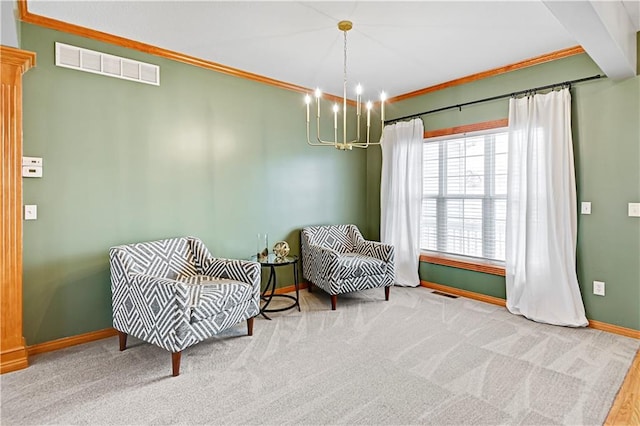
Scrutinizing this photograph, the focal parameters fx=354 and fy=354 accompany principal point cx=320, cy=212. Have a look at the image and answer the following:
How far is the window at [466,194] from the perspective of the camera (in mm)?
4039

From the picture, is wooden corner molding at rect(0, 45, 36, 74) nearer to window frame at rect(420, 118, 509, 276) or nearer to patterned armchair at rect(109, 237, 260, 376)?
patterned armchair at rect(109, 237, 260, 376)

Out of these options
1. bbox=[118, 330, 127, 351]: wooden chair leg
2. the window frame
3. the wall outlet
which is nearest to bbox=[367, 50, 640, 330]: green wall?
the wall outlet

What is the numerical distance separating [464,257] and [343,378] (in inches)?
103

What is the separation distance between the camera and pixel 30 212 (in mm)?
2770

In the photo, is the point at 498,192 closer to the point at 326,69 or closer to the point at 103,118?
the point at 326,69

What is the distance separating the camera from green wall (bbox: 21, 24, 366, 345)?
2.85 meters

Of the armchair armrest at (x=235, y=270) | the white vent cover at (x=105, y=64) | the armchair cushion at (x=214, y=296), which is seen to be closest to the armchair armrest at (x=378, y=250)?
the armchair armrest at (x=235, y=270)

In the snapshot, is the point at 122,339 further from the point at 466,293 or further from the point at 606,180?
the point at 606,180

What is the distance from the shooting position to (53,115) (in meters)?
2.87

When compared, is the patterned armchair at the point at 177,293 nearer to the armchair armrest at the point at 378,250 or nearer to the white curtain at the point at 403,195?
the armchair armrest at the point at 378,250

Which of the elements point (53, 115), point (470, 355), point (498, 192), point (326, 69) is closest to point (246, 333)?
point (470, 355)

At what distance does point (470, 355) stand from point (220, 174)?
116 inches

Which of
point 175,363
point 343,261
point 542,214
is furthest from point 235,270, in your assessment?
point 542,214

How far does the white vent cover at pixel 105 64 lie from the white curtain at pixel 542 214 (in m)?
3.66
